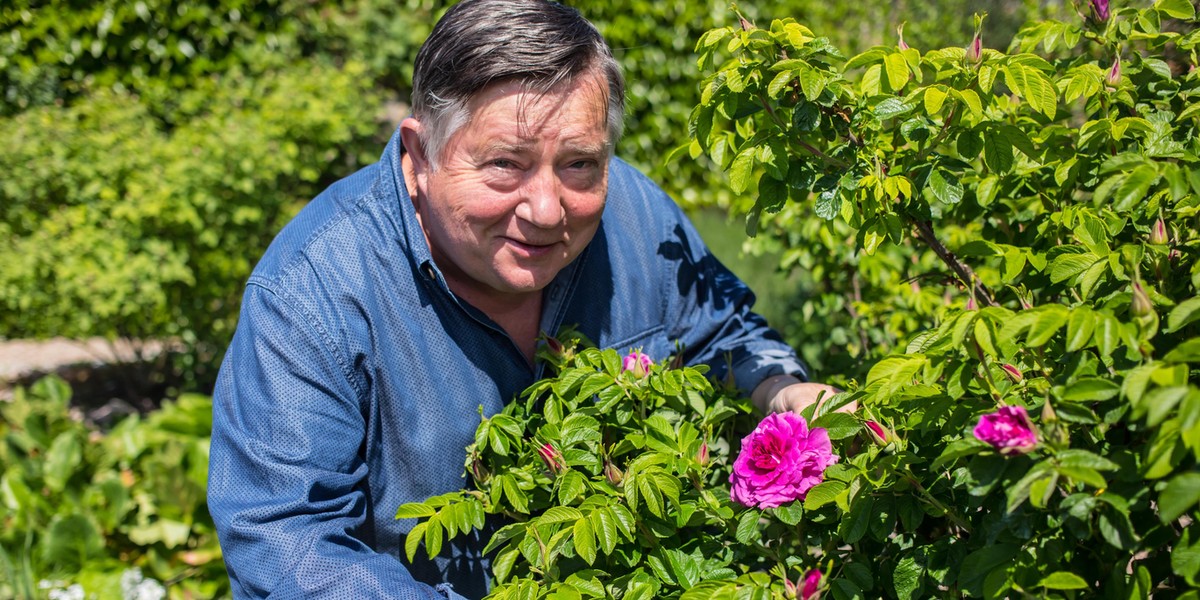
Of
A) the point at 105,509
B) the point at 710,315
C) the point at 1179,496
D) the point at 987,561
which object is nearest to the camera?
the point at 1179,496

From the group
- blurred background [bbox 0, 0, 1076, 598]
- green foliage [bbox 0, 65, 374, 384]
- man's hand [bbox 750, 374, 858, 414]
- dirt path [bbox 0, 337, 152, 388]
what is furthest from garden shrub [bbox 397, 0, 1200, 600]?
dirt path [bbox 0, 337, 152, 388]

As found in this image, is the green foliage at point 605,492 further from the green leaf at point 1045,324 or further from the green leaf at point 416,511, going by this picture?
the green leaf at point 1045,324

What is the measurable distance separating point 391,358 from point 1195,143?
1.41 meters

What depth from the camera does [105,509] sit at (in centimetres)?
344

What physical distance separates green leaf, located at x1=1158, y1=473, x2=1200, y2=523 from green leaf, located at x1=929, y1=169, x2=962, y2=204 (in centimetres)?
63

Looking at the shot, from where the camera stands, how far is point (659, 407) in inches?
72.7

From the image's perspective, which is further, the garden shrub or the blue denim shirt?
the blue denim shirt

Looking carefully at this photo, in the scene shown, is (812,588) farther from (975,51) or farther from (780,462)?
(975,51)

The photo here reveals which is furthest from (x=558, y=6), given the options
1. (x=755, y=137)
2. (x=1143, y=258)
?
(x=1143, y=258)

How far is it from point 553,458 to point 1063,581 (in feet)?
2.65

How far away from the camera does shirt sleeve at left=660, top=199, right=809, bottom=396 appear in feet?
7.26

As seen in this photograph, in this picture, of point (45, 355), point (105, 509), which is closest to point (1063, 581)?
point (105, 509)

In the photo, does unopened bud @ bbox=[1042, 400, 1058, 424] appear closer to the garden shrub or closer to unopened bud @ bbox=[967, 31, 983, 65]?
the garden shrub

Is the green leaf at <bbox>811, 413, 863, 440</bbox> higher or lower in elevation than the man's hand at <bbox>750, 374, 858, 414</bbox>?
higher
